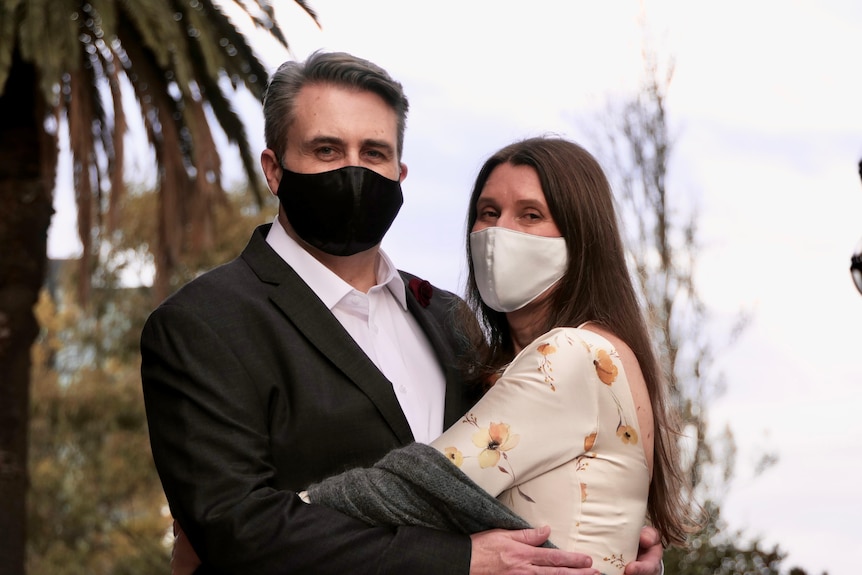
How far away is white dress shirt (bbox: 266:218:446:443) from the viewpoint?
3.52m

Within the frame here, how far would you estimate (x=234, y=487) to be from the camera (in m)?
3.01

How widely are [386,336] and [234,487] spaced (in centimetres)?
84

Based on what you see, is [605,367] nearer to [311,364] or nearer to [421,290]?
[311,364]

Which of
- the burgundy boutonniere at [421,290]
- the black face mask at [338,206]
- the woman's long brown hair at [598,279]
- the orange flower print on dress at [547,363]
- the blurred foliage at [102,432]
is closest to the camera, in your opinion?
the orange flower print on dress at [547,363]

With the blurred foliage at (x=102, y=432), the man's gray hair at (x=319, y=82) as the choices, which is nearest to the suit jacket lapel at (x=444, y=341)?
the man's gray hair at (x=319, y=82)

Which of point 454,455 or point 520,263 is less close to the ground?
point 520,263

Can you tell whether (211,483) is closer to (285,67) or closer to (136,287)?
(285,67)

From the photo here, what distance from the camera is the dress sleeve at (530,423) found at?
2969 mm

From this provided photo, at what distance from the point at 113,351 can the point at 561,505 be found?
18.2 meters

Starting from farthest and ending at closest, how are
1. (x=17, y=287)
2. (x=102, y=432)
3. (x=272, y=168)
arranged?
(x=102, y=432), (x=17, y=287), (x=272, y=168)

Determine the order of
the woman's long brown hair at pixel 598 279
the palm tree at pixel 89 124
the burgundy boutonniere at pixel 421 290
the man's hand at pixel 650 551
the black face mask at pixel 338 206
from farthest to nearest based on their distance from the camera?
the palm tree at pixel 89 124 < the burgundy boutonniere at pixel 421 290 < the black face mask at pixel 338 206 < the woman's long brown hair at pixel 598 279 < the man's hand at pixel 650 551

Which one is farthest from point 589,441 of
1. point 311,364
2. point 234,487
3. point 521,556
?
point 234,487

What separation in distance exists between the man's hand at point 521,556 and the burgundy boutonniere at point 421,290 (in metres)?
1.12

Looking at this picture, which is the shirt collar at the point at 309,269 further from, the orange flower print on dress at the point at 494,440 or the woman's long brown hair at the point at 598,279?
the orange flower print on dress at the point at 494,440
